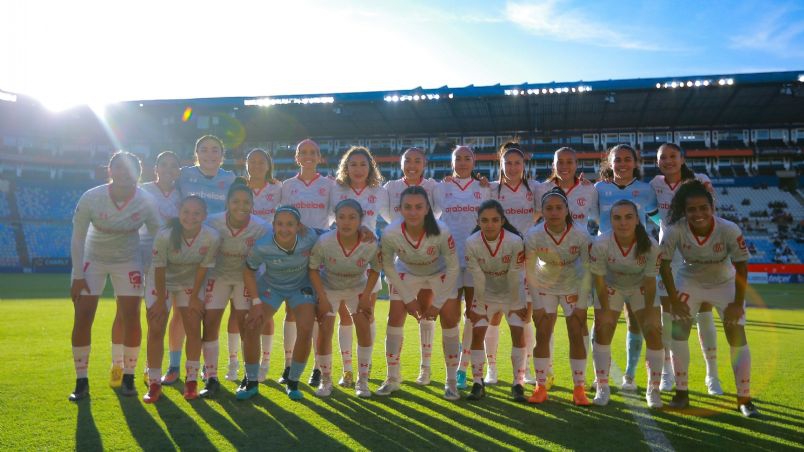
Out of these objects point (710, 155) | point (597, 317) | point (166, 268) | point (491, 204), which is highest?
point (710, 155)

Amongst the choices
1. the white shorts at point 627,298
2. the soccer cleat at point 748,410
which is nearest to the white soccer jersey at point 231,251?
the white shorts at point 627,298

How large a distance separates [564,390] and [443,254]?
171 cm

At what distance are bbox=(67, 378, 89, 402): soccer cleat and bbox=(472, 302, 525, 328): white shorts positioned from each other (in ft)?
11.0

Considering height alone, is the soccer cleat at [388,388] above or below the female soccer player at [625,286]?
below

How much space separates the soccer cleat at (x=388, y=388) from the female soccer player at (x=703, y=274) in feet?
→ 7.60

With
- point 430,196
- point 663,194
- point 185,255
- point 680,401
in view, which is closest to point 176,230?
point 185,255

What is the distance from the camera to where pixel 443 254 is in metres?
4.91

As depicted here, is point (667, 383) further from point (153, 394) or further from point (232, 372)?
point (153, 394)

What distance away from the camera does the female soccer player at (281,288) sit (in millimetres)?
4672

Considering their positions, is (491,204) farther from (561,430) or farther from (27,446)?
(27,446)

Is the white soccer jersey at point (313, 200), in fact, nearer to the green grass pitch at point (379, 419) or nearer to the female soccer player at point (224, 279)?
the female soccer player at point (224, 279)

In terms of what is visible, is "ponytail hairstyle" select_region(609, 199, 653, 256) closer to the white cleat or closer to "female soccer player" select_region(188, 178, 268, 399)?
the white cleat

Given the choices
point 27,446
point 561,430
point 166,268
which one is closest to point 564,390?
point 561,430

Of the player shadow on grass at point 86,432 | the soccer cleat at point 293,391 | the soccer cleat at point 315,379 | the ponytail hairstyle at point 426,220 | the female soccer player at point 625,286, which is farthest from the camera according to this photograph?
the soccer cleat at point 315,379
